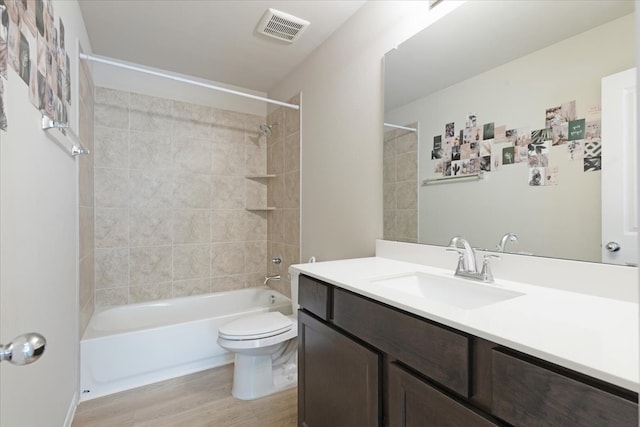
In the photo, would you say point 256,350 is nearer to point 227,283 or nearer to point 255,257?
point 227,283

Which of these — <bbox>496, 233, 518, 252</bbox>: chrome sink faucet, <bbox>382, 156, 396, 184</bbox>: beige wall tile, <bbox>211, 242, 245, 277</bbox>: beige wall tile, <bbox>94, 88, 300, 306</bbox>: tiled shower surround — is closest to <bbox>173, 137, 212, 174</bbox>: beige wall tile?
<bbox>94, 88, 300, 306</bbox>: tiled shower surround

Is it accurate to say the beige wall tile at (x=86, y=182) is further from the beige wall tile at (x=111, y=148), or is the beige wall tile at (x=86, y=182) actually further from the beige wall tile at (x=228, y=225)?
the beige wall tile at (x=228, y=225)

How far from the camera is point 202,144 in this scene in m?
2.97

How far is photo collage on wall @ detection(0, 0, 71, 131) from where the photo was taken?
86 cm

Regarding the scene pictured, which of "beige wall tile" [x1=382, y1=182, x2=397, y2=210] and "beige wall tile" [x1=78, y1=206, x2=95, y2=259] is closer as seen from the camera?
"beige wall tile" [x1=382, y1=182, x2=397, y2=210]

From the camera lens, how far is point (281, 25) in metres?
2.08

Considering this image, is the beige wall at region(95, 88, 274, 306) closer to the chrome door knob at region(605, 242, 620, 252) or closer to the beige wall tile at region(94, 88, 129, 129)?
the beige wall tile at region(94, 88, 129, 129)

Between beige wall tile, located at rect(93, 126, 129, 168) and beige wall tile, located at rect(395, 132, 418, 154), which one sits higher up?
beige wall tile, located at rect(93, 126, 129, 168)

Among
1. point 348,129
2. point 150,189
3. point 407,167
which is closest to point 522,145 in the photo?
point 407,167

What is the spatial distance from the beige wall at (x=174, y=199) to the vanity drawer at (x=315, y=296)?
189 centimetres

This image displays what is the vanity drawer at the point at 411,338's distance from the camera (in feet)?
2.42

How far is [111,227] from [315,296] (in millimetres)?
2183

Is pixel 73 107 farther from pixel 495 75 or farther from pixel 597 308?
pixel 597 308

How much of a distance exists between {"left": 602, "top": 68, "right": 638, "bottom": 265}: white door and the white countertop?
0.17 metres
